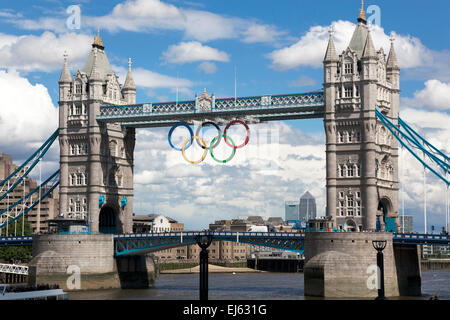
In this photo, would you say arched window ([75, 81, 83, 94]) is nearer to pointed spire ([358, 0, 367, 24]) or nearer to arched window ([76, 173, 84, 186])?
arched window ([76, 173, 84, 186])

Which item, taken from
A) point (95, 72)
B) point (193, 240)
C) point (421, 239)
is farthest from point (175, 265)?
point (421, 239)

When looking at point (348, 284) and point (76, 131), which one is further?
point (76, 131)

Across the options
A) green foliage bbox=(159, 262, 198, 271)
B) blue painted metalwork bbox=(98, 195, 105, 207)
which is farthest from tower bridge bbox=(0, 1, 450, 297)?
green foliage bbox=(159, 262, 198, 271)

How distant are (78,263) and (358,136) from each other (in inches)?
1499

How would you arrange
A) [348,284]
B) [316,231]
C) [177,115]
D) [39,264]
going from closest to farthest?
1. [348,284]
2. [316,231]
3. [39,264]
4. [177,115]

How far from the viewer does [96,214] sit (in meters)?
115

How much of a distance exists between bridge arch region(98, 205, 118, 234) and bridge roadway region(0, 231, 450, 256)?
1160 centimetres

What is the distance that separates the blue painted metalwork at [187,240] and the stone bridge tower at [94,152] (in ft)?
25.8

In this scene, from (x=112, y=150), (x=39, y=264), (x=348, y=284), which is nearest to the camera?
(x=348, y=284)

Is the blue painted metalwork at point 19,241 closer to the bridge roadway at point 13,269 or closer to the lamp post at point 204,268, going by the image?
the bridge roadway at point 13,269

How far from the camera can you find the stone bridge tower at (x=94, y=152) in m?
115

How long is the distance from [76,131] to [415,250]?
166ft
